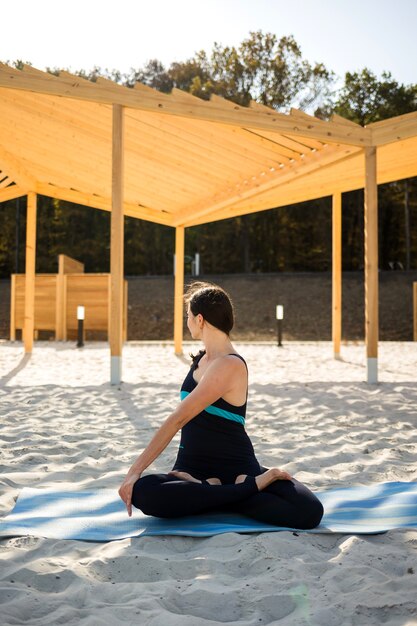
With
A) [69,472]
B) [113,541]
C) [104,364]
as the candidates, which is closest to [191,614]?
[113,541]

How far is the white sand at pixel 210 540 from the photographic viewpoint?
1825mm

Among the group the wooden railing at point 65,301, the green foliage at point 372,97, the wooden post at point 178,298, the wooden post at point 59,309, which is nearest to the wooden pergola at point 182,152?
the wooden post at point 178,298

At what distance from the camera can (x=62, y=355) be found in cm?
1084

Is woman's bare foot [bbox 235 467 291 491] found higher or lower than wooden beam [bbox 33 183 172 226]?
lower

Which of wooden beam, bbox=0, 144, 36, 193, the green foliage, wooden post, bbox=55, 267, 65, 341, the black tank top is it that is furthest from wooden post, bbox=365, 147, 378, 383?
the green foliage

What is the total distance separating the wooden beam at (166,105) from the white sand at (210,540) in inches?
115

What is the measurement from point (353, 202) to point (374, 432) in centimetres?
2407

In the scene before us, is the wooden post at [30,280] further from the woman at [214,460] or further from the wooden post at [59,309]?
the woman at [214,460]

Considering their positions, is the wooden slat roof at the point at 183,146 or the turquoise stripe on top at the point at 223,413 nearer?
the turquoise stripe on top at the point at 223,413

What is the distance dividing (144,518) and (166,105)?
4974 mm

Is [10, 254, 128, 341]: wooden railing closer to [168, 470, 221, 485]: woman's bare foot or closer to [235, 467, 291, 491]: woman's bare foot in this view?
[168, 470, 221, 485]: woman's bare foot

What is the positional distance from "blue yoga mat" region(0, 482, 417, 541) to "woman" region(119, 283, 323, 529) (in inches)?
2.8

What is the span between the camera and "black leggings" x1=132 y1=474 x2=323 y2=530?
246cm

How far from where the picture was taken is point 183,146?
7992 millimetres
